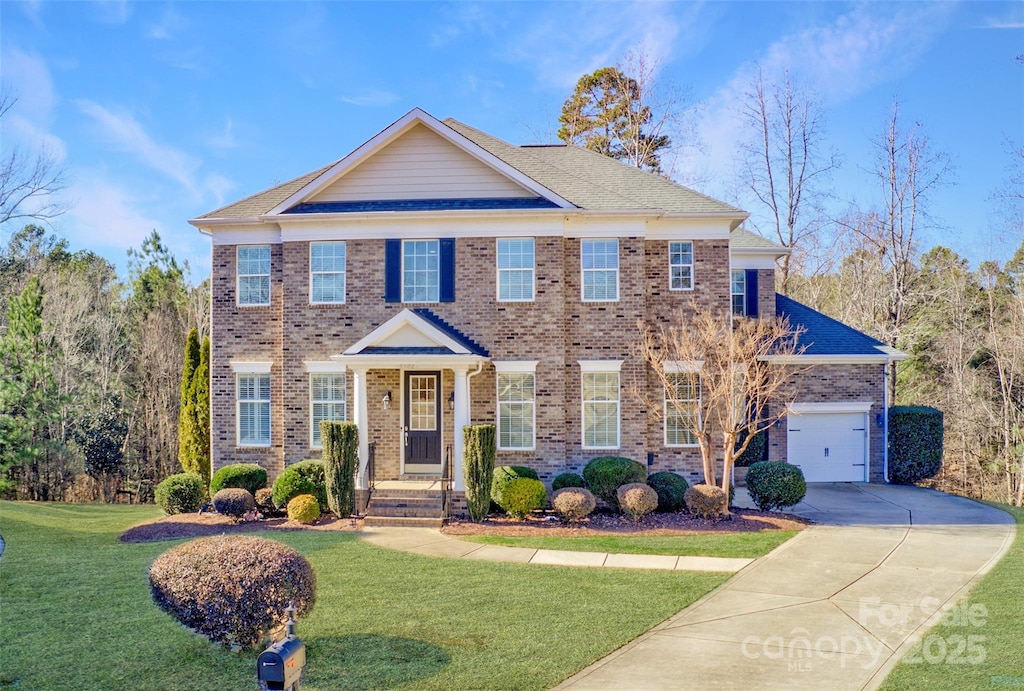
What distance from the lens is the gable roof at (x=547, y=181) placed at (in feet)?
52.0

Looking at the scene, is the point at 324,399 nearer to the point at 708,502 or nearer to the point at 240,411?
the point at 240,411

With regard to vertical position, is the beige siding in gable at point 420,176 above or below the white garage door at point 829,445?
above

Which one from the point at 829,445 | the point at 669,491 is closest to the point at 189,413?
the point at 669,491

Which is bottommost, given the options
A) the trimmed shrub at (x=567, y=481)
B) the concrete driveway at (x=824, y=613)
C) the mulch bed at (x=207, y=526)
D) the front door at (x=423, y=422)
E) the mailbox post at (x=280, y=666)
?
the mulch bed at (x=207, y=526)

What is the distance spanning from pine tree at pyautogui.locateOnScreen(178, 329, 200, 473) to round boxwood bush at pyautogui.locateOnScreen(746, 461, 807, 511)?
13671 millimetres

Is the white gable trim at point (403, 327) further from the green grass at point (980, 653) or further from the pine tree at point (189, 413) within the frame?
the green grass at point (980, 653)

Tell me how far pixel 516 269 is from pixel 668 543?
23.3 ft

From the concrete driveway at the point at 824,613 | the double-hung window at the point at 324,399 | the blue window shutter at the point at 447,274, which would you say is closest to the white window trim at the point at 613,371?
the blue window shutter at the point at 447,274

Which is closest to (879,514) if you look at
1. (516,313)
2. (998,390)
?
(516,313)

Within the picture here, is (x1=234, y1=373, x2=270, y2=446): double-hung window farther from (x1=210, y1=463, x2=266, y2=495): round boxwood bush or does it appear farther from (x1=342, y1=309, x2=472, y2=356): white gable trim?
(x1=342, y1=309, x2=472, y2=356): white gable trim

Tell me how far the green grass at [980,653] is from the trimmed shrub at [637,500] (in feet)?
19.0

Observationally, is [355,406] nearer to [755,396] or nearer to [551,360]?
[551,360]

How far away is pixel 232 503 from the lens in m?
14.0

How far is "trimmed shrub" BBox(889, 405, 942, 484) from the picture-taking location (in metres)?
18.8
